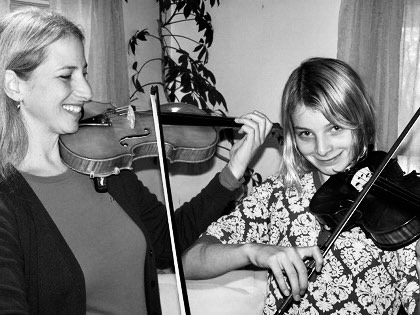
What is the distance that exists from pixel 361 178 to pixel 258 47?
2.42 m

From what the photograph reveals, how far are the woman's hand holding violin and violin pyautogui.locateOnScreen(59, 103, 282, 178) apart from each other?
38 millimetres

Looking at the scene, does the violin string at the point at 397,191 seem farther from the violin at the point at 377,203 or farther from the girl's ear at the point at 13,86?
the girl's ear at the point at 13,86

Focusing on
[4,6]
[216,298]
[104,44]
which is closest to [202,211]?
[216,298]

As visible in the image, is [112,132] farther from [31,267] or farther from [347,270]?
[347,270]

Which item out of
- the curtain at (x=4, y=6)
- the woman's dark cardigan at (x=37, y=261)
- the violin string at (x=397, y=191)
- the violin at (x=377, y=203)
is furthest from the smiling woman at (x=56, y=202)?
the curtain at (x=4, y=6)

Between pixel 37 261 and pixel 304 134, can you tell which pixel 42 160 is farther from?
pixel 304 134

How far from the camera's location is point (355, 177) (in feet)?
4.42

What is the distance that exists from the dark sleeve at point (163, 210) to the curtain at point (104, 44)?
5.03 ft

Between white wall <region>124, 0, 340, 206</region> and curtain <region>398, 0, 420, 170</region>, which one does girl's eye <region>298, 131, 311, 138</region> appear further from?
white wall <region>124, 0, 340, 206</region>

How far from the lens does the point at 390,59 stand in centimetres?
312

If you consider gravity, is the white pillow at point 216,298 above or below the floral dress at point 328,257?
below

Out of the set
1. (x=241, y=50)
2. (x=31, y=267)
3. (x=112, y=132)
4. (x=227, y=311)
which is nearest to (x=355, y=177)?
(x=112, y=132)

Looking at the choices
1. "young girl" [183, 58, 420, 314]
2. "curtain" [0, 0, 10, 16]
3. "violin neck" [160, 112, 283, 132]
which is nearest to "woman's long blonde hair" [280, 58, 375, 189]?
"young girl" [183, 58, 420, 314]

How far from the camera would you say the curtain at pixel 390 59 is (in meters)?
3.10
